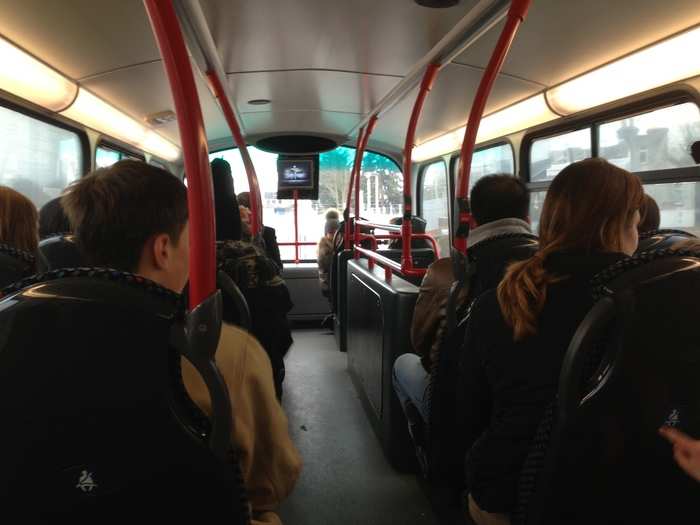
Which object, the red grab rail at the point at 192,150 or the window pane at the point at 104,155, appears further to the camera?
the window pane at the point at 104,155

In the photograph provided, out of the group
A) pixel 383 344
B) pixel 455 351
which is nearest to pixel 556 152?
pixel 383 344

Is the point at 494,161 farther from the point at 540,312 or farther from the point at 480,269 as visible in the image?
the point at 540,312

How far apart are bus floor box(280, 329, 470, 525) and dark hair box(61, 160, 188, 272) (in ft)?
5.86

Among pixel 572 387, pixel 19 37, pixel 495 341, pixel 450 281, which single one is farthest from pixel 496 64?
pixel 19 37

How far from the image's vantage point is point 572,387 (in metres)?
1.00

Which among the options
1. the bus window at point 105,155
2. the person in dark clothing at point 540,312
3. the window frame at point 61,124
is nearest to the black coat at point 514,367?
the person in dark clothing at point 540,312

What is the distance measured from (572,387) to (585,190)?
54 cm

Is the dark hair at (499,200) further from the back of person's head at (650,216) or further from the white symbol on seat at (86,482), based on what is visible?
the white symbol on seat at (86,482)

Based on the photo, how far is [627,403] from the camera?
3.21 feet

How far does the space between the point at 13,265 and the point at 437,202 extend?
5350mm

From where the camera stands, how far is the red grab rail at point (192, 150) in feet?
2.83

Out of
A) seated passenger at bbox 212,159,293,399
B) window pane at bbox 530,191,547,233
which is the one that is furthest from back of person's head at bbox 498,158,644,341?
window pane at bbox 530,191,547,233

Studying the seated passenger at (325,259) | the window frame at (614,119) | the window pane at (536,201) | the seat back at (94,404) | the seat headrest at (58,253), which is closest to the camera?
the seat back at (94,404)

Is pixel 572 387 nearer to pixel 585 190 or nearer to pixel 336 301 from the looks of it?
pixel 585 190
